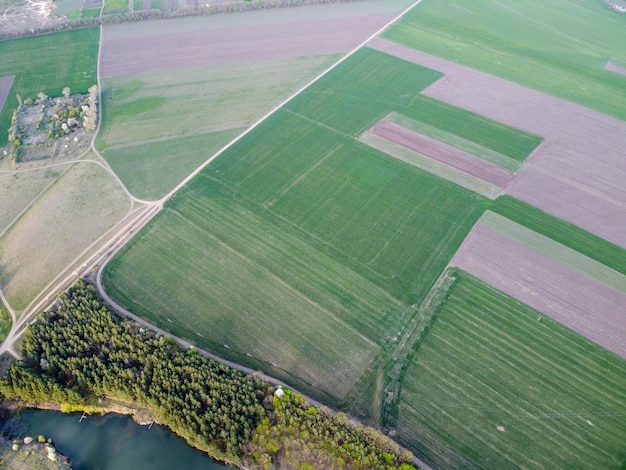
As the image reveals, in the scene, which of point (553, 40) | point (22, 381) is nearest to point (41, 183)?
point (22, 381)

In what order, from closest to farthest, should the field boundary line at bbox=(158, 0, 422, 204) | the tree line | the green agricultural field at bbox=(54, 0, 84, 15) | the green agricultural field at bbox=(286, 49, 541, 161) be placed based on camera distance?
the field boundary line at bbox=(158, 0, 422, 204) < the green agricultural field at bbox=(286, 49, 541, 161) < the tree line < the green agricultural field at bbox=(54, 0, 84, 15)

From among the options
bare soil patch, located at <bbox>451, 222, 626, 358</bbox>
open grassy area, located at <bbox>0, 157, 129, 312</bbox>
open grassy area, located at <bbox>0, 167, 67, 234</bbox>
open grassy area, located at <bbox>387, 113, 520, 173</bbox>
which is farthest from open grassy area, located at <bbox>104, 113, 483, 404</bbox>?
open grassy area, located at <bbox>0, 167, 67, 234</bbox>

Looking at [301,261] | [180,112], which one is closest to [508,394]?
[301,261]

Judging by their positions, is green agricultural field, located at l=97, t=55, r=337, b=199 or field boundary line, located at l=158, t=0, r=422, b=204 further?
green agricultural field, located at l=97, t=55, r=337, b=199

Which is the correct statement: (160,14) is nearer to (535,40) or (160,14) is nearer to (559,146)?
(535,40)

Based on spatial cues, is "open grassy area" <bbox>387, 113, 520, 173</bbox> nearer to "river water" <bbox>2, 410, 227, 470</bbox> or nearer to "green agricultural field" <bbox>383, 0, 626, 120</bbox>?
"green agricultural field" <bbox>383, 0, 626, 120</bbox>

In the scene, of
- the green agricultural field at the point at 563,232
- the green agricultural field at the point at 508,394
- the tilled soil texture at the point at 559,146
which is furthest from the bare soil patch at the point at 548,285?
the tilled soil texture at the point at 559,146

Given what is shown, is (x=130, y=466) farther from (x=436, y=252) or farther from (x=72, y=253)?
(x=436, y=252)
